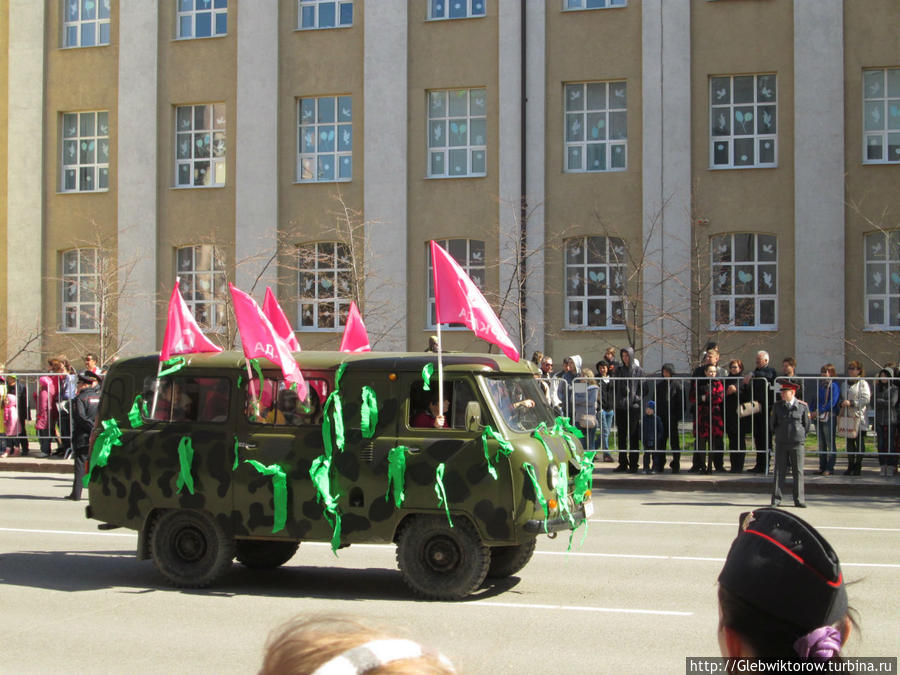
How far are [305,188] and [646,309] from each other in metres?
9.30

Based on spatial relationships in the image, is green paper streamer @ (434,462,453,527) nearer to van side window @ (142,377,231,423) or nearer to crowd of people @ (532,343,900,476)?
van side window @ (142,377,231,423)

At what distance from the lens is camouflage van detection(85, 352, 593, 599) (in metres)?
8.95

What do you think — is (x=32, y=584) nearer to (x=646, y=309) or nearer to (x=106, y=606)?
(x=106, y=606)

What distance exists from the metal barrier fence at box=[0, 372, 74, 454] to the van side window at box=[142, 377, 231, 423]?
11.5 m

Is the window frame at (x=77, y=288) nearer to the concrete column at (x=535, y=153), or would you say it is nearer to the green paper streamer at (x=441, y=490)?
the concrete column at (x=535, y=153)

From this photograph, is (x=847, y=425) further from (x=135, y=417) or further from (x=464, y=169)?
(x=464, y=169)

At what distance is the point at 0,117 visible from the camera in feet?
102

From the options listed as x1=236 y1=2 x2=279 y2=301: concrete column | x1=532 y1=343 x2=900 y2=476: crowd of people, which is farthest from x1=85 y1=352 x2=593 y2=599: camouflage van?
x1=236 y1=2 x2=279 y2=301: concrete column

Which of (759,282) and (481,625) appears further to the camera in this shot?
(759,282)

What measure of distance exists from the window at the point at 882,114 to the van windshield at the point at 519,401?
18.9 m

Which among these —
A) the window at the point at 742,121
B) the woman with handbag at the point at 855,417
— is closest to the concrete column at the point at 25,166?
the window at the point at 742,121

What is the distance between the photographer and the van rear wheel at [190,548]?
31.1ft

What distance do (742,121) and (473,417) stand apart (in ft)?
64.8

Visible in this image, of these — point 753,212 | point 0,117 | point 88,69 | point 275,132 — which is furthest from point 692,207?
point 0,117
